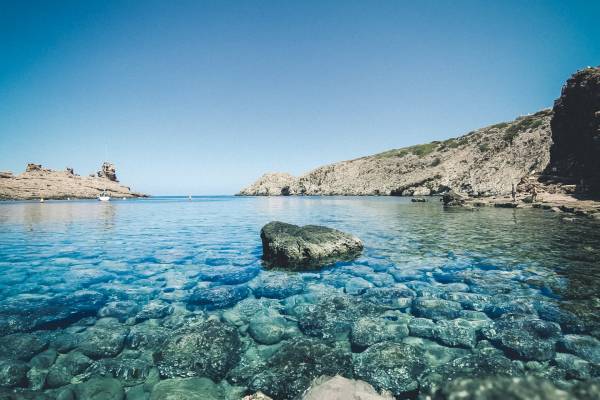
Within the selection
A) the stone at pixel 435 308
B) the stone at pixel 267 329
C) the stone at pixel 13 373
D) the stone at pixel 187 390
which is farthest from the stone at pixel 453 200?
the stone at pixel 13 373

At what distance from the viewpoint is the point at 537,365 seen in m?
5.36

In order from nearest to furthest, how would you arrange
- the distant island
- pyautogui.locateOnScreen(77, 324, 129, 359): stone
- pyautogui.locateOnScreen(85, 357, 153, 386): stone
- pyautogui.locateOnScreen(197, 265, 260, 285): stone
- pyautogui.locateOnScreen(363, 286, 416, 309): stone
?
pyautogui.locateOnScreen(85, 357, 153, 386): stone, pyautogui.locateOnScreen(77, 324, 129, 359): stone, pyautogui.locateOnScreen(363, 286, 416, 309): stone, pyautogui.locateOnScreen(197, 265, 260, 285): stone, the distant island

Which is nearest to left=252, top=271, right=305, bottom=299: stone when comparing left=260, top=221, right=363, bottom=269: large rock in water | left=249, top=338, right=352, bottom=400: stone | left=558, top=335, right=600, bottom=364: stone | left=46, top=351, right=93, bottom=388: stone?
left=260, top=221, right=363, bottom=269: large rock in water

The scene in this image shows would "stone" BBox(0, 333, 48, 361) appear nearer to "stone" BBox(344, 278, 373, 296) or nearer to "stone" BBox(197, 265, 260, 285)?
"stone" BBox(197, 265, 260, 285)

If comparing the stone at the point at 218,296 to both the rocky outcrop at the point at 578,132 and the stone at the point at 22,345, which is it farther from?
the rocky outcrop at the point at 578,132

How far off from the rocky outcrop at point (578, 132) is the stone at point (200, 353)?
52.2 meters

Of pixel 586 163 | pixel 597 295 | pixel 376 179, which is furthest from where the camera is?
pixel 376 179

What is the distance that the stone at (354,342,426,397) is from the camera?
16.4 ft

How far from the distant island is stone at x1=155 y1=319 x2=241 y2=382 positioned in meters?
36.1

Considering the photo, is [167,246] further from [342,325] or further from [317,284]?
[342,325]

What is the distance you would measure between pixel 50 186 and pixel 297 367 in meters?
174

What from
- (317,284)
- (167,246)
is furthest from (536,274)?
(167,246)

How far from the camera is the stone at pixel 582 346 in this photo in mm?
5461

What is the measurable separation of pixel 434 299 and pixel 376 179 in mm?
146161
